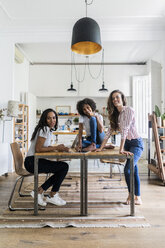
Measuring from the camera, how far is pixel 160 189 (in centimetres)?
330

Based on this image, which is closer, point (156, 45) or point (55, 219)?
point (55, 219)

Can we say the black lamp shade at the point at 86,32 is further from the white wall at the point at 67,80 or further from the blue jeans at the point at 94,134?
the white wall at the point at 67,80

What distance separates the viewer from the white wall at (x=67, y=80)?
707cm

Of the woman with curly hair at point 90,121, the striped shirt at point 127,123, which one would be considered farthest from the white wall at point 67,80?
the striped shirt at point 127,123

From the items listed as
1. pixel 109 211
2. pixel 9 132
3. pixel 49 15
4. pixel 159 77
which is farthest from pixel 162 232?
pixel 159 77

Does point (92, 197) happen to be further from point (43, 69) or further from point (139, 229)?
point (43, 69)

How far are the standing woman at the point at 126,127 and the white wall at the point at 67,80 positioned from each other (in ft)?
14.5

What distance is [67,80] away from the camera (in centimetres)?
714

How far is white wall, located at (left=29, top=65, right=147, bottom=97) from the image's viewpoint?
23.2 feet

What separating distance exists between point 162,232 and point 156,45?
5.15 m

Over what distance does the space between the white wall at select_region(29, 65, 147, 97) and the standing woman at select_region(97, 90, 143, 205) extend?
14.5 feet

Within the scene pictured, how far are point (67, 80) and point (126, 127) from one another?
Result: 5.03 m

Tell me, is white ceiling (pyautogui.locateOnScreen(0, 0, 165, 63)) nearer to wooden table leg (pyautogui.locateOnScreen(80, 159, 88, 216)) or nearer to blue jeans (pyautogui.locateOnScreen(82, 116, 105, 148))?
blue jeans (pyautogui.locateOnScreen(82, 116, 105, 148))

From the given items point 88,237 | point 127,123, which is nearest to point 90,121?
point 127,123
